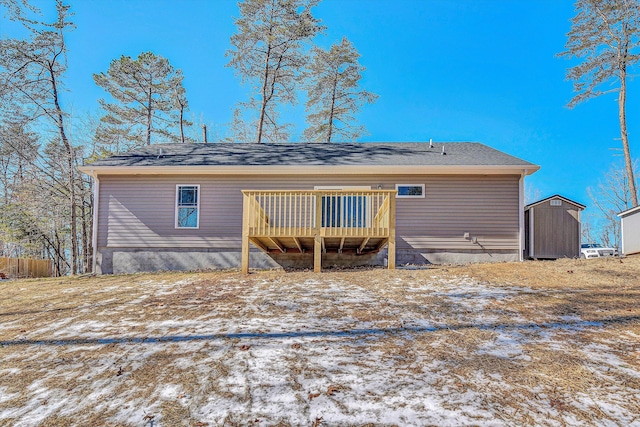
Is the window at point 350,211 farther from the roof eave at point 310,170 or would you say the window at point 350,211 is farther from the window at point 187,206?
the window at point 187,206

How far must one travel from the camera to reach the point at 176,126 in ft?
61.0

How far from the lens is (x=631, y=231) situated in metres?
10.6

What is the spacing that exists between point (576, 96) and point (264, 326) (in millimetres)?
17245

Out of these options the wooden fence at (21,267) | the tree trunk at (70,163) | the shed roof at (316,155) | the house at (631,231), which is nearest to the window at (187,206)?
the shed roof at (316,155)

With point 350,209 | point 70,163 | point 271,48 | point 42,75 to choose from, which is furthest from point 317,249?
point 42,75

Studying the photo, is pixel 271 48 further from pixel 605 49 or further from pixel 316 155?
pixel 605 49

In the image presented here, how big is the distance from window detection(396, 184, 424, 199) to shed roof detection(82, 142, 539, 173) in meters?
0.59

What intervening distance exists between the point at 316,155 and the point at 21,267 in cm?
1309

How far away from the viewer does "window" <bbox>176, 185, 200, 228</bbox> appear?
30.1 ft

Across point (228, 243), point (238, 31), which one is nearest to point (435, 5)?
point (238, 31)

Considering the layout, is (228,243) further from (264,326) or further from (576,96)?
(576,96)

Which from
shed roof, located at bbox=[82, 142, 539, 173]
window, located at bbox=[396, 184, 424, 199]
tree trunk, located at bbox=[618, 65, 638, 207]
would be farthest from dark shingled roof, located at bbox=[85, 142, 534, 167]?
tree trunk, located at bbox=[618, 65, 638, 207]

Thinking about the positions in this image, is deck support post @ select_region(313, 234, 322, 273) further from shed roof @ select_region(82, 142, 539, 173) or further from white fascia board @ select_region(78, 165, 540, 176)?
shed roof @ select_region(82, 142, 539, 173)

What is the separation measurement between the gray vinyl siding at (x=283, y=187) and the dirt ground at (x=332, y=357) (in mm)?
3554
